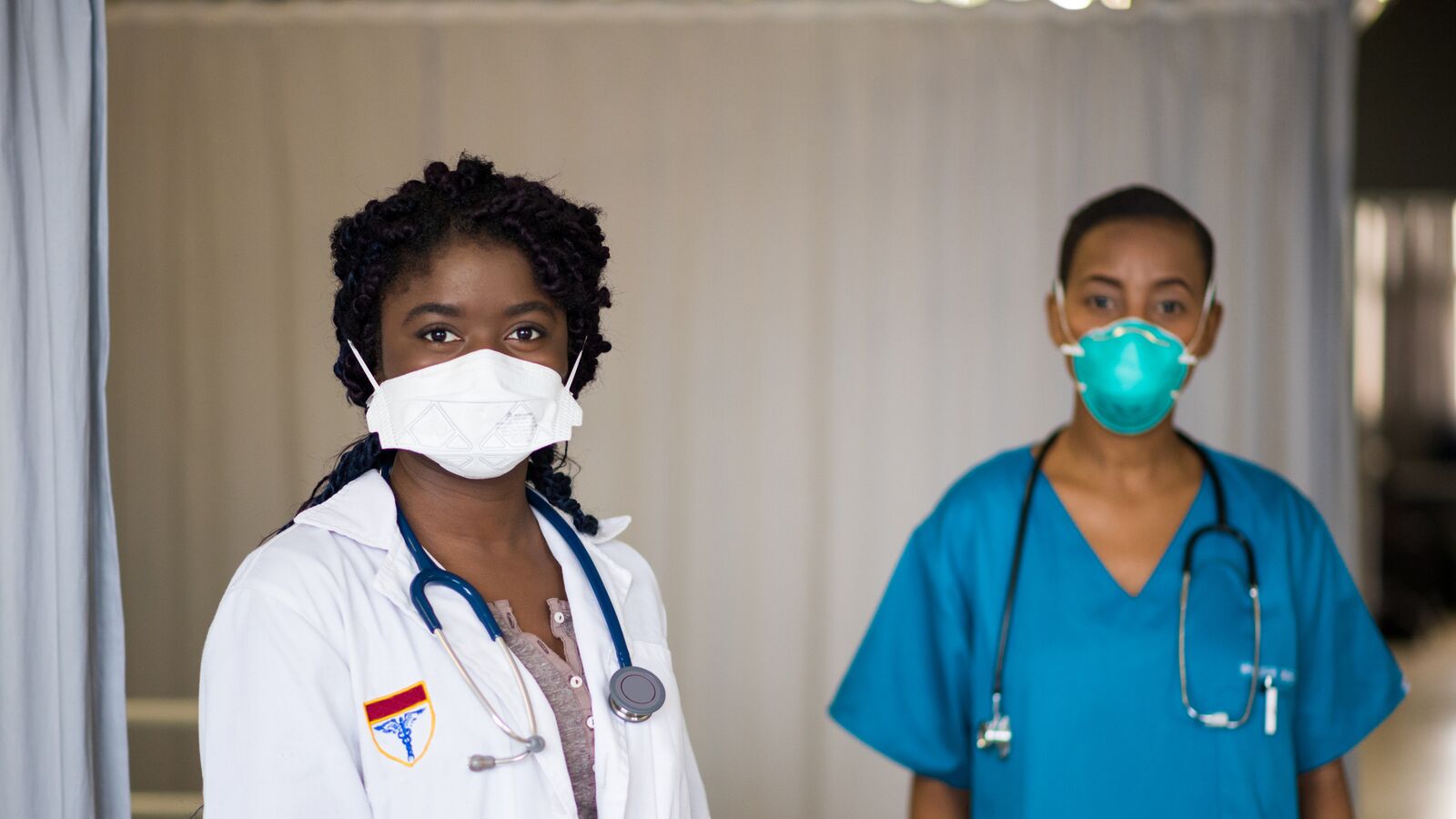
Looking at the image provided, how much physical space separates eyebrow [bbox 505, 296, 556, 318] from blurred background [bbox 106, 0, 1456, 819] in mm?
2290

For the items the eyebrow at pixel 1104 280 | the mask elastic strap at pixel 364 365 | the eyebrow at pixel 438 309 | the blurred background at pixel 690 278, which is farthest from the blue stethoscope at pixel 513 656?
the blurred background at pixel 690 278

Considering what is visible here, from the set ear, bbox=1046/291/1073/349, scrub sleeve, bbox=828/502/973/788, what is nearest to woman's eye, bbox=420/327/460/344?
scrub sleeve, bbox=828/502/973/788

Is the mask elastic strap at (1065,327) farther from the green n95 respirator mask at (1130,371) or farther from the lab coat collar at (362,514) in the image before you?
the lab coat collar at (362,514)

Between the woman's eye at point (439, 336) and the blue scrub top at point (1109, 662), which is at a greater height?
the woman's eye at point (439, 336)

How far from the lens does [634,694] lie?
1.35 meters

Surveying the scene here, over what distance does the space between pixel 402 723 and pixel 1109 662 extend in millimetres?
1016

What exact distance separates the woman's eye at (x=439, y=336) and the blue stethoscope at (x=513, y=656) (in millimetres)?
193

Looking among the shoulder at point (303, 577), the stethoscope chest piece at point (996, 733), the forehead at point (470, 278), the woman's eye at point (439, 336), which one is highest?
the forehead at point (470, 278)

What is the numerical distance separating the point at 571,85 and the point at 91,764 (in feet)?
8.47

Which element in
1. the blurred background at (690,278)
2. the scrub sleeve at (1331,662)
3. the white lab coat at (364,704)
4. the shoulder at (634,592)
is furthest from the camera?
the blurred background at (690,278)

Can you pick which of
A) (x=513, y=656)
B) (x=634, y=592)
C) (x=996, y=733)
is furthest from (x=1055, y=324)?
(x=513, y=656)

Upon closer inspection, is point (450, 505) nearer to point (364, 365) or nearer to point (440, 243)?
point (364, 365)

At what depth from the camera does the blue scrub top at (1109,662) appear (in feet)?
5.71

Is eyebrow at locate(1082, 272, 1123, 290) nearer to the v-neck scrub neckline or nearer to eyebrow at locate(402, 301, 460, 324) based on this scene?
the v-neck scrub neckline
